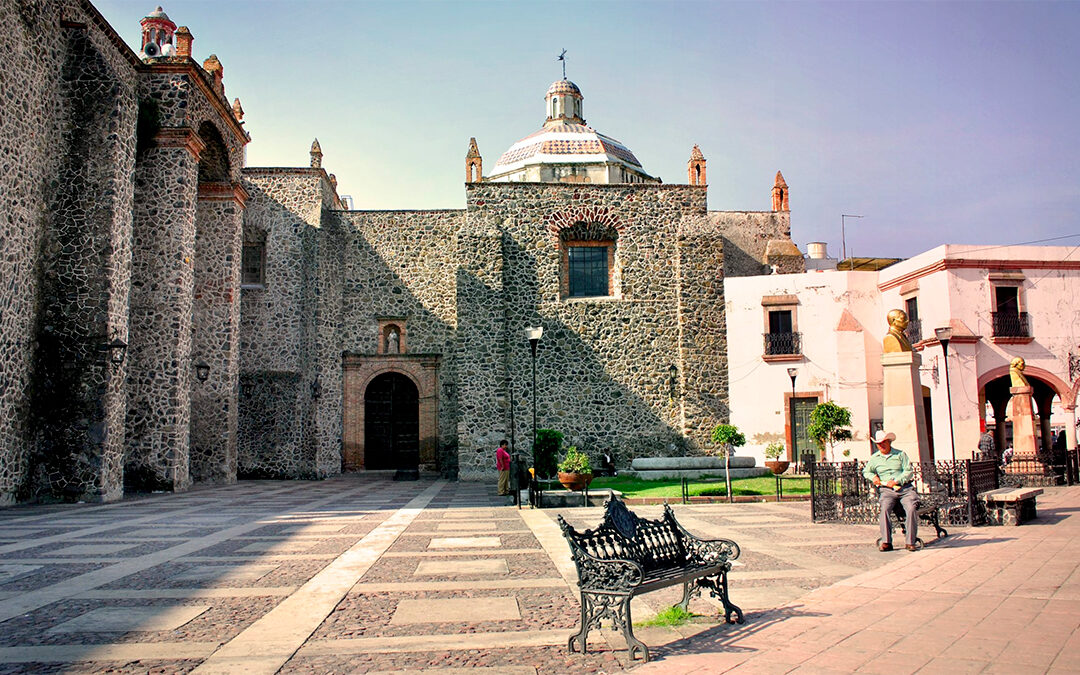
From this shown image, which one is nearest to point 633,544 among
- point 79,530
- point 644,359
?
point 79,530

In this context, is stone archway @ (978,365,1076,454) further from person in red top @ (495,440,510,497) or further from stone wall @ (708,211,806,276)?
person in red top @ (495,440,510,497)

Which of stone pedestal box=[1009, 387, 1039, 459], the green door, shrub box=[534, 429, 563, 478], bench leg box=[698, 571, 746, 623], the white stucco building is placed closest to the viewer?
bench leg box=[698, 571, 746, 623]

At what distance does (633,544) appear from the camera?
179 inches

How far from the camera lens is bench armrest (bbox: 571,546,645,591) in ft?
13.3

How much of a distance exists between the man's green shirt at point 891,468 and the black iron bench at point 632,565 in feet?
11.9

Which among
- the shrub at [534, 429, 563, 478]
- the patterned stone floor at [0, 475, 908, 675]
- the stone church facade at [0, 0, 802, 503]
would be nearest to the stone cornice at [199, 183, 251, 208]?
the stone church facade at [0, 0, 802, 503]

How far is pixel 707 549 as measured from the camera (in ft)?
16.3

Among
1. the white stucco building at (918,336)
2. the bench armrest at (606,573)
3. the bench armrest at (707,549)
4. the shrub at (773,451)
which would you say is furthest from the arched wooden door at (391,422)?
the bench armrest at (606,573)

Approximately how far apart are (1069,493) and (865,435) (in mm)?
8743

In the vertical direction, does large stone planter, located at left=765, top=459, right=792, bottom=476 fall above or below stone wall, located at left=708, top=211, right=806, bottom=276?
below

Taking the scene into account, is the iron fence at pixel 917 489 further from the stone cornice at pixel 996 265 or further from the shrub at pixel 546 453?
the stone cornice at pixel 996 265

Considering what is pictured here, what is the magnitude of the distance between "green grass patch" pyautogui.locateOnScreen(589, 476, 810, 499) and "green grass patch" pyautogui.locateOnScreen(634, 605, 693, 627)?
926 centimetres

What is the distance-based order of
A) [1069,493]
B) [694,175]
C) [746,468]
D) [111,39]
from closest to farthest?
[1069,493], [111,39], [746,468], [694,175]

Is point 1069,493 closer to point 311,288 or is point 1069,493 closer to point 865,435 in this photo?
point 865,435
